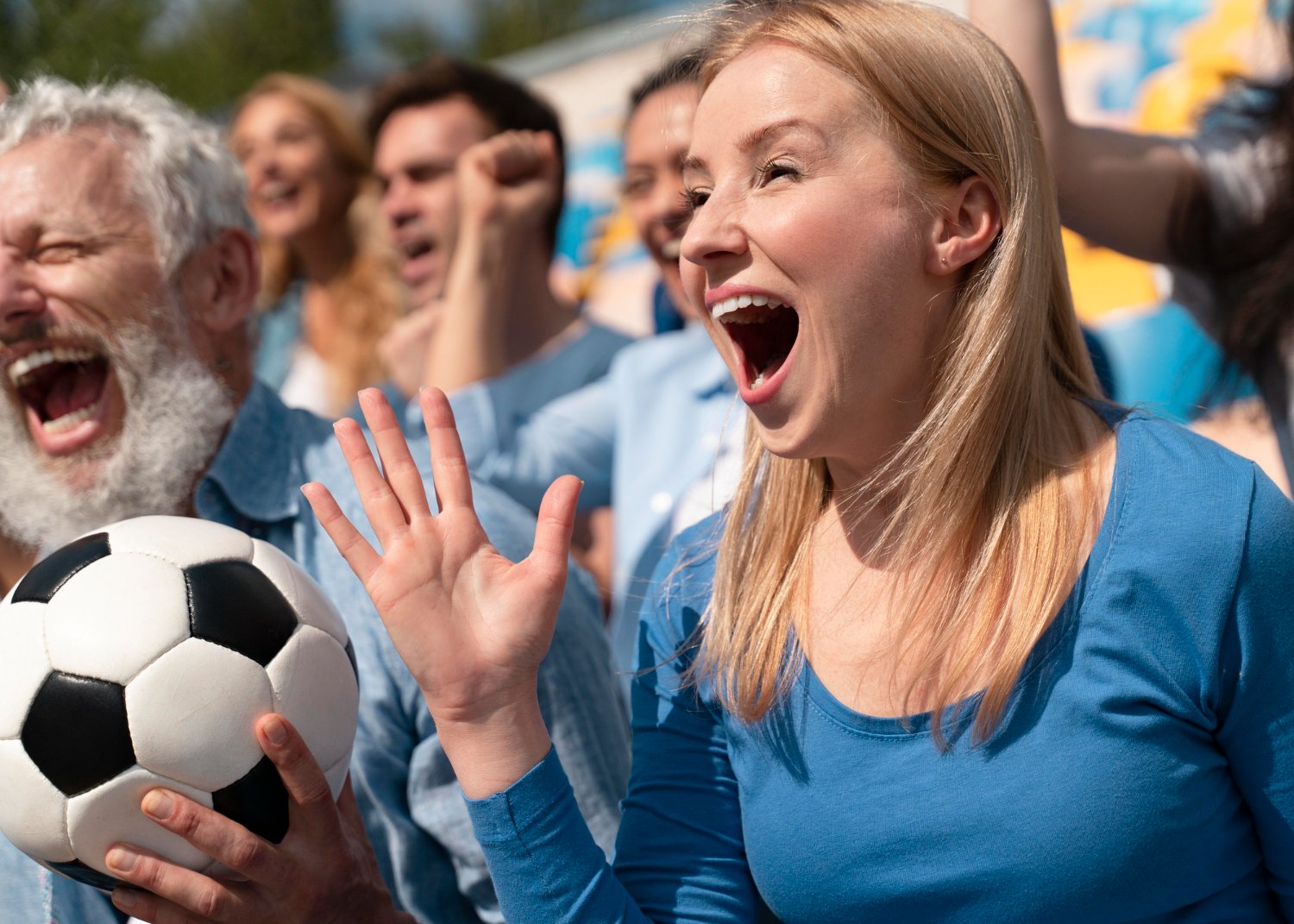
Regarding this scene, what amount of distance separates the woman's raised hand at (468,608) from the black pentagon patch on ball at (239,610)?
228mm

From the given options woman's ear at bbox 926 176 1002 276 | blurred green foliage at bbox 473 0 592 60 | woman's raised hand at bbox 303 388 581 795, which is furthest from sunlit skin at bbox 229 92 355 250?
blurred green foliage at bbox 473 0 592 60

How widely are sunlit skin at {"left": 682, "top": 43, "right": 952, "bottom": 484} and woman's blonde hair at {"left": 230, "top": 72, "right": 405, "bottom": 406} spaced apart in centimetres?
367

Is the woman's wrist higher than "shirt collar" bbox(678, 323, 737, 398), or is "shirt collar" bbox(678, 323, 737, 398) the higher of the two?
the woman's wrist

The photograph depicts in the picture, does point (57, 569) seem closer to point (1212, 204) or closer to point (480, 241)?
point (480, 241)

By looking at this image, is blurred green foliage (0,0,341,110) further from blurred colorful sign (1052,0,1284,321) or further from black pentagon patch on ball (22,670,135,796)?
blurred colorful sign (1052,0,1284,321)

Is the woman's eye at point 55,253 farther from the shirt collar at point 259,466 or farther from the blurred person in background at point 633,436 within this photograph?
the blurred person in background at point 633,436

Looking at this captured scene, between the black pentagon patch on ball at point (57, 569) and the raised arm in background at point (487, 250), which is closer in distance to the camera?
the black pentagon patch on ball at point (57, 569)

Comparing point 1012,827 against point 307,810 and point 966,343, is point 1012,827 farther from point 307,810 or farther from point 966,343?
point 307,810

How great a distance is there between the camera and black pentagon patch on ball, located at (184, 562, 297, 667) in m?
2.01

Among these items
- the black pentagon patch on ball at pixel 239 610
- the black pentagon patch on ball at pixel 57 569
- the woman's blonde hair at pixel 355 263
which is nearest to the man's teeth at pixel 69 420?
the black pentagon patch on ball at pixel 57 569

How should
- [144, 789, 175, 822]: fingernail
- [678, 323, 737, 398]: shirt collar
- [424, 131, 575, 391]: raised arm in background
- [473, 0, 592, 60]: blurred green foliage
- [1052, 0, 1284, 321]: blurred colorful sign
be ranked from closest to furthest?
[144, 789, 175, 822]: fingernail, [678, 323, 737, 398]: shirt collar, [424, 131, 575, 391]: raised arm in background, [1052, 0, 1284, 321]: blurred colorful sign, [473, 0, 592, 60]: blurred green foliage

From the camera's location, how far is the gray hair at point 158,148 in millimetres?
2902

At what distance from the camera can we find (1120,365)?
16.4ft

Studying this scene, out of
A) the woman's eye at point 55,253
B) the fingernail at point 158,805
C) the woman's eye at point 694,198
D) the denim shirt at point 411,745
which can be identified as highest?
the woman's eye at point 55,253
